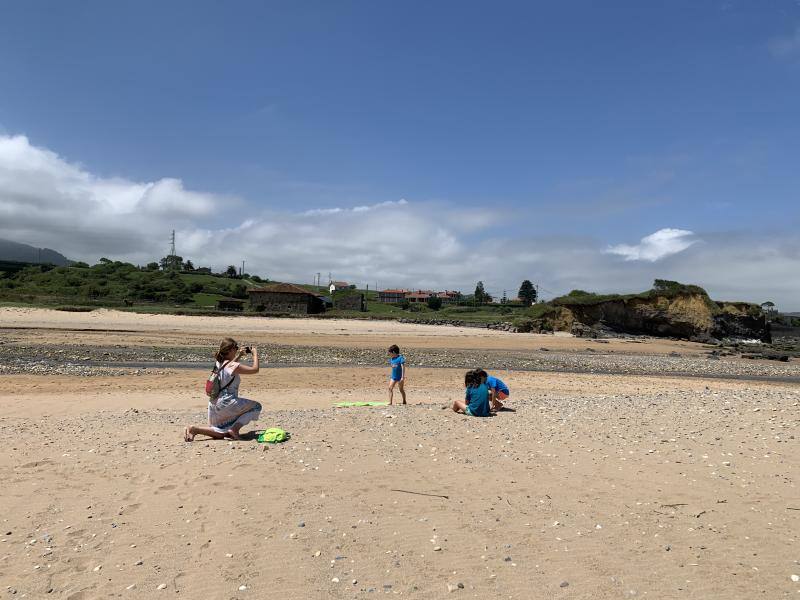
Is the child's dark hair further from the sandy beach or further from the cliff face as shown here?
the cliff face

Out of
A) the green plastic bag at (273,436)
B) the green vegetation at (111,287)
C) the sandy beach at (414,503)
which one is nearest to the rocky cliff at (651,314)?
the green vegetation at (111,287)

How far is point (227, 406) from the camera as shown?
8266 millimetres

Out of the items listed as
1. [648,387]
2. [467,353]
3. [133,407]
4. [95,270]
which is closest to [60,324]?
[467,353]

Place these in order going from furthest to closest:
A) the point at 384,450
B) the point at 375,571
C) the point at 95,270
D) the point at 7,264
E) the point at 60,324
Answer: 1. the point at 7,264
2. the point at 95,270
3. the point at 60,324
4. the point at 384,450
5. the point at 375,571

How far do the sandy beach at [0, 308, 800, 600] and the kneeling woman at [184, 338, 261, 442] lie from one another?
10.8 inches

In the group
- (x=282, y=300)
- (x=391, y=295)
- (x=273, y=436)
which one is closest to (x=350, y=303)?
(x=282, y=300)

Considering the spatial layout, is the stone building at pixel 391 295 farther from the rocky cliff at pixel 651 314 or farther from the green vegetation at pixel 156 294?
the rocky cliff at pixel 651 314

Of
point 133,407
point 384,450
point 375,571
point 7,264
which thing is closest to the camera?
point 375,571

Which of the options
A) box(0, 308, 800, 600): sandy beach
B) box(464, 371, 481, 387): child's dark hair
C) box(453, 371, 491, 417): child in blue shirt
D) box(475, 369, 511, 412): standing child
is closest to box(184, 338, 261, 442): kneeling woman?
box(0, 308, 800, 600): sandy beach

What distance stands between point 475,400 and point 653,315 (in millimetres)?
57777

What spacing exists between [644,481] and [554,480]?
115cm

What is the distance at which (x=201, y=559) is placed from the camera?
15.3ft

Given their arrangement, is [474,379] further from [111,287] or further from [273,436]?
[111,287]

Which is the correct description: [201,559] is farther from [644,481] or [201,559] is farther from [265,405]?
[265,405]
